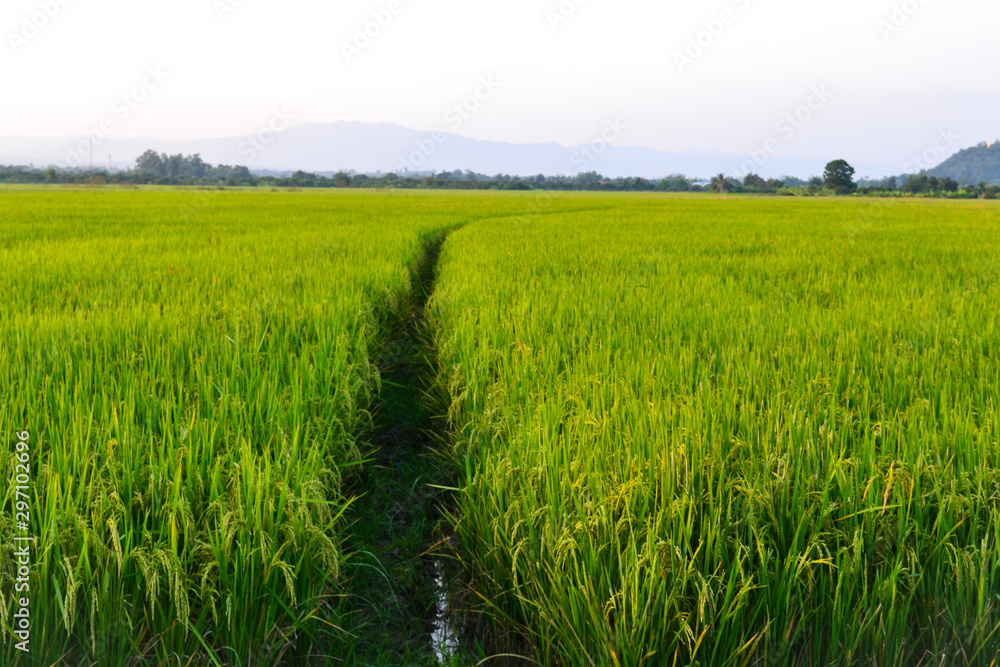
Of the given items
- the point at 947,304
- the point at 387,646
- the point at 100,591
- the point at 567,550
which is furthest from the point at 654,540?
the point at 947,304

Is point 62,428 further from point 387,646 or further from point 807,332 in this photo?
point 807,332

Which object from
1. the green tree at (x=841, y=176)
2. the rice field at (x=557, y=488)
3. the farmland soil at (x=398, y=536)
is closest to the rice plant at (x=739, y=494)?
the rice field at (x=557, y=488)

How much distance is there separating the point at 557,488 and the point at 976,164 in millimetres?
214674

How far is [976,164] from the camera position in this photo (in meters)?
167

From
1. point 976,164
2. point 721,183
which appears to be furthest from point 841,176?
point 976,164

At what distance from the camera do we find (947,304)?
4.14m

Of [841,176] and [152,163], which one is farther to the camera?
[152,163]

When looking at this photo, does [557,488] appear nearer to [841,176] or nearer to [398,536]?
[398,536]

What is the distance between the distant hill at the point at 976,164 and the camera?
162262 mm

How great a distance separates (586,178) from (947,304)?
408 feet

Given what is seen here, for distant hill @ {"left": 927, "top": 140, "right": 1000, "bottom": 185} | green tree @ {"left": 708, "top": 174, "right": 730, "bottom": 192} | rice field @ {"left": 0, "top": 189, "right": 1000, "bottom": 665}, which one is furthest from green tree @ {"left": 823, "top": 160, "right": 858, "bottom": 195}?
distant hill @ {"left": 927, "top": 140, "right": 1000, "bottom": 185}

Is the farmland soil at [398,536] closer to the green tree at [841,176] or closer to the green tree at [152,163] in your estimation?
the green tree at [841,176]

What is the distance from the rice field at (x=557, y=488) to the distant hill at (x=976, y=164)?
196824 mm

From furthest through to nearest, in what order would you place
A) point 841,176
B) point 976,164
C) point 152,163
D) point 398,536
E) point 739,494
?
point 976,164 → point 152,163 → point 841,176 → point 398,536 → point 739,494
